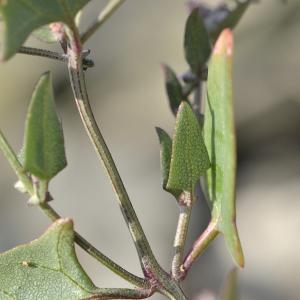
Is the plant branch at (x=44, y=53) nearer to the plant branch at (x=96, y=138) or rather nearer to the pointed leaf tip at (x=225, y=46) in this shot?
the plant branch at (x=96, y=138)

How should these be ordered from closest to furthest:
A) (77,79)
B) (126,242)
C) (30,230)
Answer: (77,79) < (126,242) < (30,230)

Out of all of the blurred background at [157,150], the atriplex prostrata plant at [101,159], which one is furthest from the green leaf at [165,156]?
the blurred background at [157,150]

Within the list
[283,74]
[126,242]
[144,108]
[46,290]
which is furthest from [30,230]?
[46,290]

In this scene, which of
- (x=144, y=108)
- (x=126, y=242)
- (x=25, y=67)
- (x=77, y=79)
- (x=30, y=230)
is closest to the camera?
(x=77, y=79)

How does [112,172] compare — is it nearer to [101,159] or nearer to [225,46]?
[101,159]

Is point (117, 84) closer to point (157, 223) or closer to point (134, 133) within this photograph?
point (134, 133)

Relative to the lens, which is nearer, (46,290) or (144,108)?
(46,290)

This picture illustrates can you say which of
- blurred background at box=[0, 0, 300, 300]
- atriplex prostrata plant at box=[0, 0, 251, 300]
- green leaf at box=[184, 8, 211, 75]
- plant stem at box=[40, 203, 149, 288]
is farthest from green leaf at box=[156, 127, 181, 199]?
blurred background at box=[0, 0, 300, 300]

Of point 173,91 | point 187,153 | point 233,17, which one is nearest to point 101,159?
point 187,153
